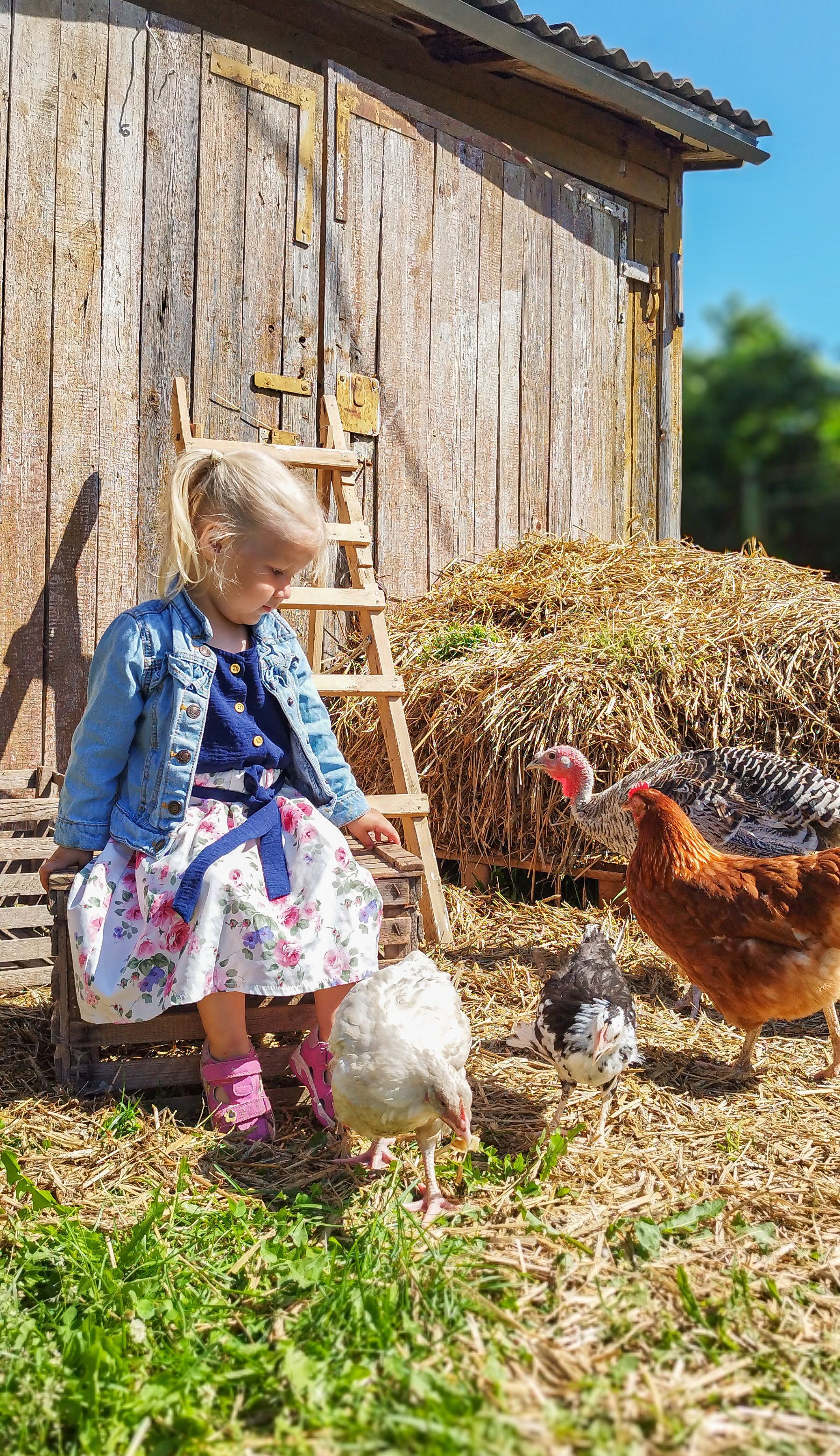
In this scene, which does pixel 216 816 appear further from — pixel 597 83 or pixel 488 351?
pixel 597 83

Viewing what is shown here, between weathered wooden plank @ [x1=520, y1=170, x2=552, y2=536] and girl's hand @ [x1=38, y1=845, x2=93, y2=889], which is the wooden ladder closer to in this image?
girl's hand @ [x1=38, y1=845, x2=93, y2=889]

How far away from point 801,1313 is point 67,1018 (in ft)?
5.82

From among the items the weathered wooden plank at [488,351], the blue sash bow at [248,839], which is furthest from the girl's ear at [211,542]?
the weathered wooden plank at [488,351]

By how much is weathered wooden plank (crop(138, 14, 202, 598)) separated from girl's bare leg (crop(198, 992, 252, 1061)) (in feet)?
7.57

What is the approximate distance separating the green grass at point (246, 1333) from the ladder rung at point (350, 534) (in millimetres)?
2766

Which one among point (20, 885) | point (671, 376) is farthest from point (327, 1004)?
point (671, 376)

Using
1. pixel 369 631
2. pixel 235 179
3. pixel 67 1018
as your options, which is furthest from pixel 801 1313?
pixel 235 179

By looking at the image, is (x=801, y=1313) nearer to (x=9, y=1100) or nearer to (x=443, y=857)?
(x=9, y=1100)

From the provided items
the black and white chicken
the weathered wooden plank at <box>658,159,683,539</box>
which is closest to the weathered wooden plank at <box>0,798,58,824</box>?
the black and white chicken

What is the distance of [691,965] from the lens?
3.23 meters

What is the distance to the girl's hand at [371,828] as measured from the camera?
3.13m

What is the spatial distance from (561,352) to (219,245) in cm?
227

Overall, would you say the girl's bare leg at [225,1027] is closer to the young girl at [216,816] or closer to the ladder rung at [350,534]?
the young girl at [216,816]

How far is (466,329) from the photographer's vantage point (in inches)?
225
